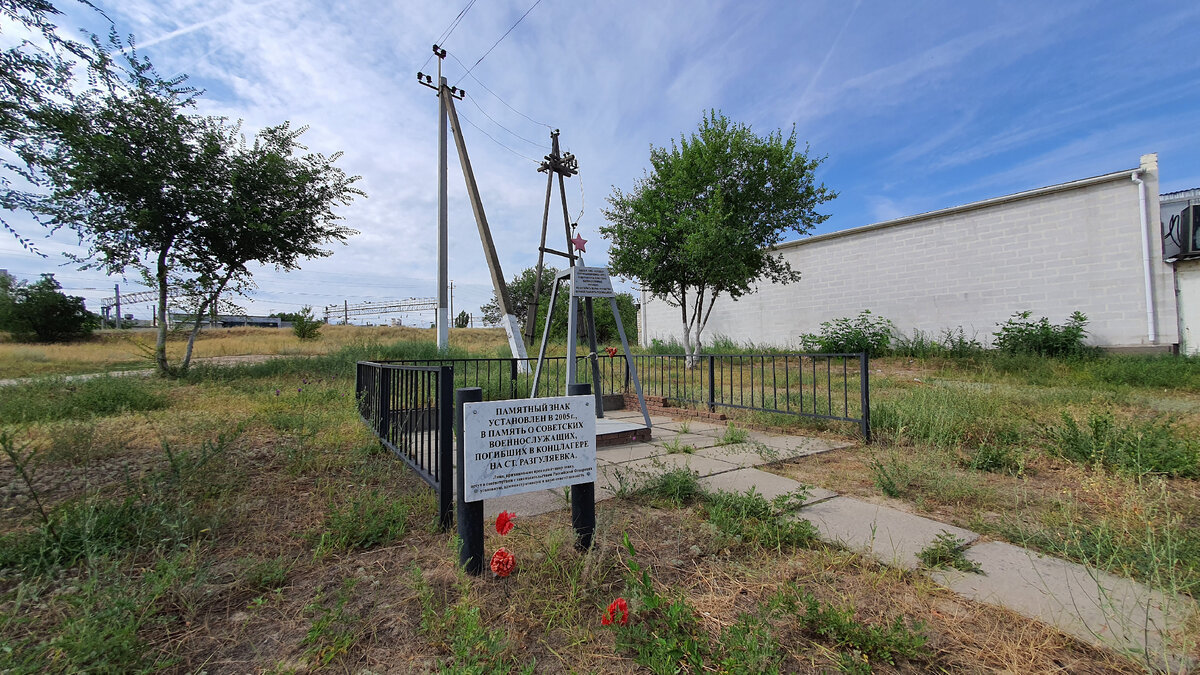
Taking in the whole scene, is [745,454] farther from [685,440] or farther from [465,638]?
[465,638]

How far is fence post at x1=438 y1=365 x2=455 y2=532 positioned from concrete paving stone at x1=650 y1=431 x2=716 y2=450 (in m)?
2.59

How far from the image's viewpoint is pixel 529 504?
3422 mm

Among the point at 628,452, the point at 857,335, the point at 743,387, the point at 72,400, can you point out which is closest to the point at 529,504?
the point at 628,452

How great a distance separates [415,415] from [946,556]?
3975mm

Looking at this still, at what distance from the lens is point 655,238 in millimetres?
13672

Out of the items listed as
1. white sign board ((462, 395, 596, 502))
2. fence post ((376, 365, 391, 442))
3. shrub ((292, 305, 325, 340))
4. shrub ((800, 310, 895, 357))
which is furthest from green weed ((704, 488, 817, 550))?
shrub ((292, 305, 325, 340))

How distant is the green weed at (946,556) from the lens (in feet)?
7.75

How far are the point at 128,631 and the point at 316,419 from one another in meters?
3.98

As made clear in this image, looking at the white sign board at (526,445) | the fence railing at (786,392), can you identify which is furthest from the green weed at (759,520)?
the fence railing at (786,392)

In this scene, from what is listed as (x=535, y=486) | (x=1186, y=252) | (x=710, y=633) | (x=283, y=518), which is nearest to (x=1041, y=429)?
(x=710, y=633)

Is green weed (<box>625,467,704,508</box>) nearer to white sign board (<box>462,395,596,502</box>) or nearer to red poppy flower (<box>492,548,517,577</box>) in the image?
white sign board (<box>462,395,596,502</box>)

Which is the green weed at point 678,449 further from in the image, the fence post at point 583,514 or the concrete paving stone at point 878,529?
the fence post at point 583,514

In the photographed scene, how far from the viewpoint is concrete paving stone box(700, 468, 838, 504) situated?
3.47 meters

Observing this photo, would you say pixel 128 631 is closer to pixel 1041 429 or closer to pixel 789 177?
pixel 1041 429
